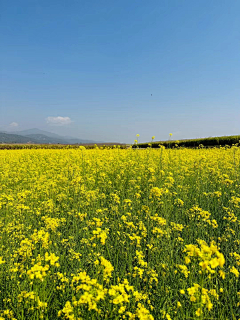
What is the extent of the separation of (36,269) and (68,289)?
38.5 inches

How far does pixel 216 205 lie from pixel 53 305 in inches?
178

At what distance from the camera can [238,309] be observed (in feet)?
8.65

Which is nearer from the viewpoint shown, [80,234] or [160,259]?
[160,259]

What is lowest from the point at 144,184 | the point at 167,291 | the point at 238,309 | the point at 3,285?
the point at 238,309

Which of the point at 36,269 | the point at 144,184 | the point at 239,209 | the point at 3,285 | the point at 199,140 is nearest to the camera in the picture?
the point at 36,269

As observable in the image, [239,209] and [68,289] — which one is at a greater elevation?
[239,209]

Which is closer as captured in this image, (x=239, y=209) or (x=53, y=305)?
(x=53, y=305)

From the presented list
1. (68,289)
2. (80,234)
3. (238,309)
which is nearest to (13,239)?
(80,234)

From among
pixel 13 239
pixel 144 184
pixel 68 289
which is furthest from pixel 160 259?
pixel 144 184

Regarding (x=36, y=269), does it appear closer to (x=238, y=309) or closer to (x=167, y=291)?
(x=167, y=291)

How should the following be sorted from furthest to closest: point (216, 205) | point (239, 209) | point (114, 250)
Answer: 1. point (216, 205)
2. point (239, 209)
3. point (114, 250)

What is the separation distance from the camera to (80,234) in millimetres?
3932

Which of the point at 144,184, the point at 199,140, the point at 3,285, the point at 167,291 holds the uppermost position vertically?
the point at 199,140

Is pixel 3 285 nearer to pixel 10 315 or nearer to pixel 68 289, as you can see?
pixel 10 315
